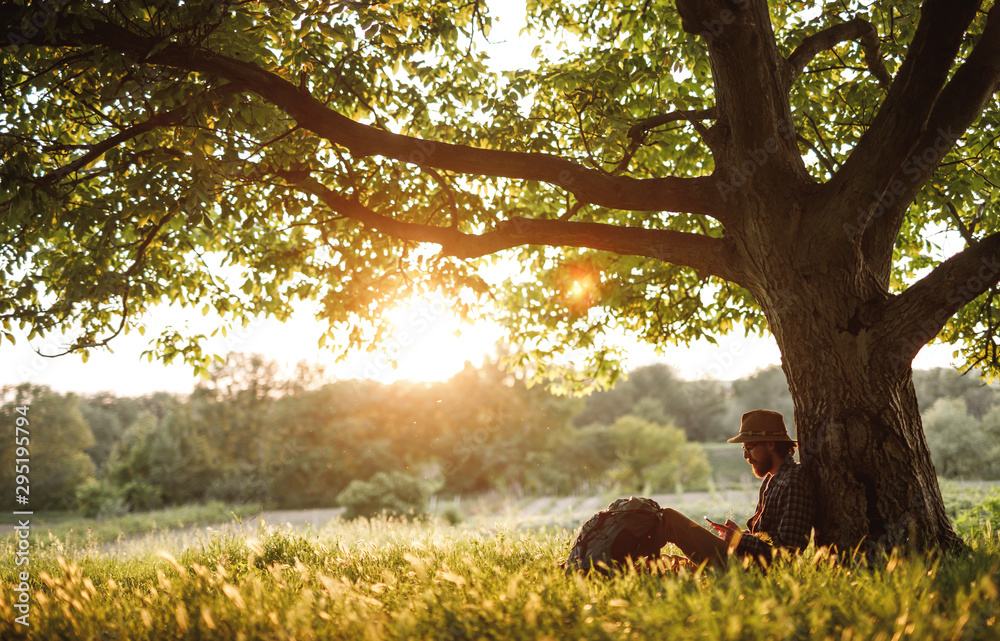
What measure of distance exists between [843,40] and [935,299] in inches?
126

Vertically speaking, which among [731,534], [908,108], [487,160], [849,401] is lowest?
[731,534]

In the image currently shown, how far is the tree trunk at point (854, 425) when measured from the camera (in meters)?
3.86

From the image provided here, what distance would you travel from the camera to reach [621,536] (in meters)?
4.14

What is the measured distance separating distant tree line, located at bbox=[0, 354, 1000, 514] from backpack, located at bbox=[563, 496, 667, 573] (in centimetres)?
1979

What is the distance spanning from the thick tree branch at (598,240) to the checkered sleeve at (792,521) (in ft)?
5.39

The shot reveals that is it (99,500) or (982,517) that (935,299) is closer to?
(982,517)

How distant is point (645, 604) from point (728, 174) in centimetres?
340

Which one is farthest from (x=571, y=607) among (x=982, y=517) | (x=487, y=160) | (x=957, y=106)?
(x=982, y=517)

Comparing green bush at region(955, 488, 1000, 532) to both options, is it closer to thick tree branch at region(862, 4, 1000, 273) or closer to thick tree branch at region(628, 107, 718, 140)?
thick tree branch at region(862, 4, 1000, 273)

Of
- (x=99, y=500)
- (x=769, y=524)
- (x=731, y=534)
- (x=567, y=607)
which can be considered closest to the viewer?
(x=567, y=607)

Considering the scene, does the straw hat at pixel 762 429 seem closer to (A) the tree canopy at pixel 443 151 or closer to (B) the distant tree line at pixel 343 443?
(A) the tree canopy at pixel 443 151

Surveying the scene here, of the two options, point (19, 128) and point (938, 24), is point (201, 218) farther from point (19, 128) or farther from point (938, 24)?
point (938, 24)

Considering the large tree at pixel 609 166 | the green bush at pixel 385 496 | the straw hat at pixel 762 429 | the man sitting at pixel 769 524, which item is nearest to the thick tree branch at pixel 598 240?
the large tree at pixel 609 166

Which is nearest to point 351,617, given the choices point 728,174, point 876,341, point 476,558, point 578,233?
point 476,558
